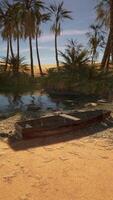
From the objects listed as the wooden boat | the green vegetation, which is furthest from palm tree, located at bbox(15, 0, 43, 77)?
the wooden boat

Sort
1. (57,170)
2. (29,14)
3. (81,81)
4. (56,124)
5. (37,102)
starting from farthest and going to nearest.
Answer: (29,14), (81,81), (37,102), (56,124), (57,170)

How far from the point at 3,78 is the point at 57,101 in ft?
26.3

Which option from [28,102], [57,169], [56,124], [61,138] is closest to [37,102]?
[28,102]

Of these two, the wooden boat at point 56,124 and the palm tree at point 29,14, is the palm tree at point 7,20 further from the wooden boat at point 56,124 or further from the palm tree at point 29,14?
the wooden boat at point 56,124

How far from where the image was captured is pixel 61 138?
11281 millimetres

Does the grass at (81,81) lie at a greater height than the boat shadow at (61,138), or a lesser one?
greater

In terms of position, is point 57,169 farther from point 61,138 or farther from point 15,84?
point 15,84

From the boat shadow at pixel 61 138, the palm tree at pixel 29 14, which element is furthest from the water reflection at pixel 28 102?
the palm tree at pixel 29 14

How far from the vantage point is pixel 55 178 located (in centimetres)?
827

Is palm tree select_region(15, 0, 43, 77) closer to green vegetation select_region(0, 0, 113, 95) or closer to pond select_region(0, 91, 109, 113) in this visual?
green vegetation select_region(0, 0, 113, 95)

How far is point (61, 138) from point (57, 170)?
2.64 meters

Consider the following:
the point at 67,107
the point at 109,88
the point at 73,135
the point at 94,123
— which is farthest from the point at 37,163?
the point at 109,88

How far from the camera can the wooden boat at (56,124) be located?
1107cm

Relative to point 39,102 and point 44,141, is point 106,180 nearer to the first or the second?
point 44,141
